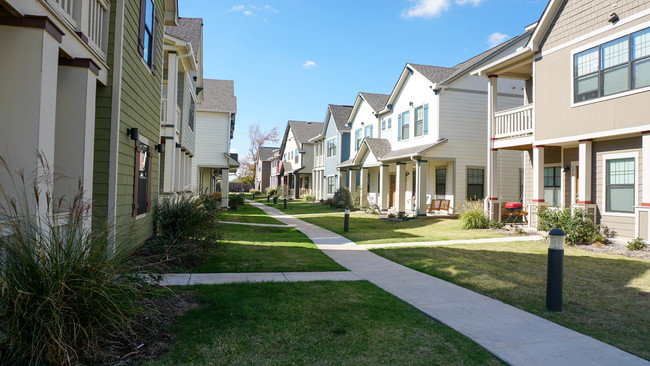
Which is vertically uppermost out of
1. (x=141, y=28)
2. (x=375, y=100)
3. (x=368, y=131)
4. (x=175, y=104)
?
(x=375, y=100)

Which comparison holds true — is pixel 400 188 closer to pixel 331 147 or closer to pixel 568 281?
pixel 568 281

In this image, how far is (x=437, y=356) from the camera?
386cm

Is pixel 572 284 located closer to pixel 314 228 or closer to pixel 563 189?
pixel 563 189

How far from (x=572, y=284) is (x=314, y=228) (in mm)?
10121

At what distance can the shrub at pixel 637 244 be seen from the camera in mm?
10047

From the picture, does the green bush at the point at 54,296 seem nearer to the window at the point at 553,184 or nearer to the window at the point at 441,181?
the window at the point at 553,184

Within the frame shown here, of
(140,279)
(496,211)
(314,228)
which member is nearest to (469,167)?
(496,211)

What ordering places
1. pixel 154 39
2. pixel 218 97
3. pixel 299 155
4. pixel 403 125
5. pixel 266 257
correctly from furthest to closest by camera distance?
1. pixel 299 155
2. pixel 218 97
3. pixel 403 125
4. pixel 154 39
5. pixel 266 257

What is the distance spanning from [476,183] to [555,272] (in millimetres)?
15236

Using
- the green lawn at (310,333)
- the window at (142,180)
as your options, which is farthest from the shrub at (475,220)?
the window at (142,180)

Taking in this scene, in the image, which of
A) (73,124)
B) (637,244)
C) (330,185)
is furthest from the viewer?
(330,185)

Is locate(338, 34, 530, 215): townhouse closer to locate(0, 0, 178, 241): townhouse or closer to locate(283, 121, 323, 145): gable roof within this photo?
locate(0, 0, 178, 241): townhouse

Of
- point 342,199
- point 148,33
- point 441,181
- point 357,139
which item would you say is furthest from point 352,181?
point 148,33

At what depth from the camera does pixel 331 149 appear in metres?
34.2
